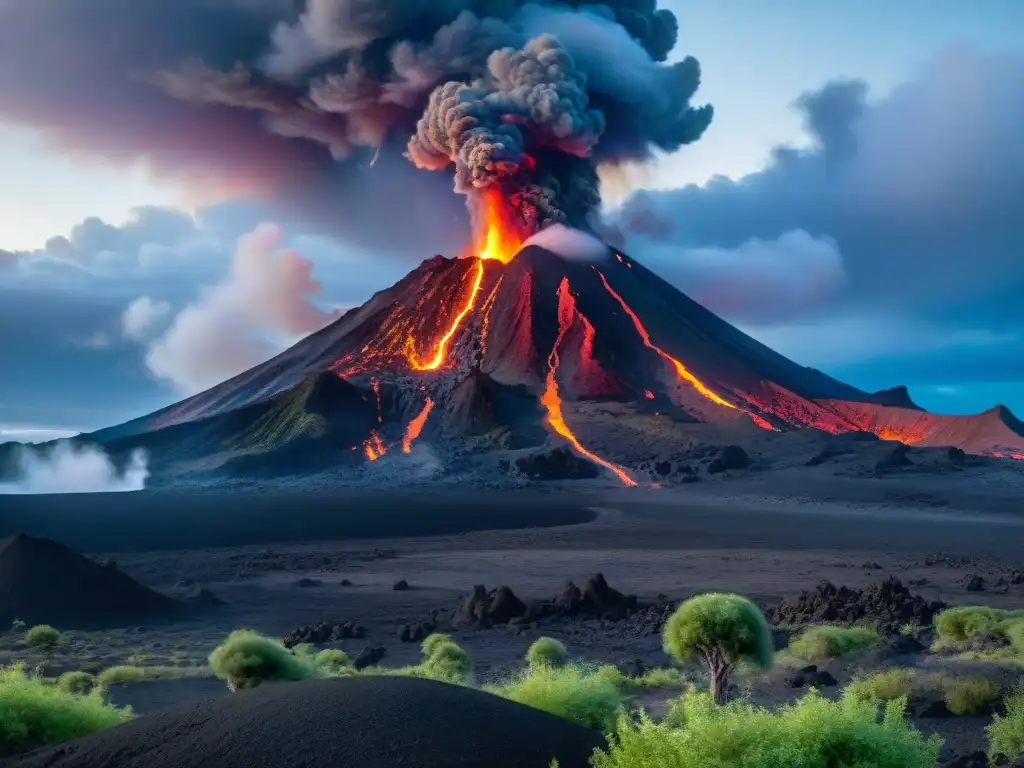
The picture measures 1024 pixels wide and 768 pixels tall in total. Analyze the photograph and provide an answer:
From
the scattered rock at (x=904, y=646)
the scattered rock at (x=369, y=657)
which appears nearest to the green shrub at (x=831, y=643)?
the scattered rock at (x=904, y=646)

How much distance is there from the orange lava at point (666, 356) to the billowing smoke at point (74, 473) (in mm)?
61168

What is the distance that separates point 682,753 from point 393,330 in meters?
122

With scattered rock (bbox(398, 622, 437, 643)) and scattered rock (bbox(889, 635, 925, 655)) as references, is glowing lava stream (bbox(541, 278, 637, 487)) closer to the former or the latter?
scattered rock (bbox(398, 622, 437, 643))

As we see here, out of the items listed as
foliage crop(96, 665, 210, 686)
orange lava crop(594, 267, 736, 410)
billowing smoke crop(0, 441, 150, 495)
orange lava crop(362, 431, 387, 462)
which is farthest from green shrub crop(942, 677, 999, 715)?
orange lava crop(594, 267, 736, 410)

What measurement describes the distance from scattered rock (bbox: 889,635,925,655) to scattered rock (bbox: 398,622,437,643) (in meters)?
11.0

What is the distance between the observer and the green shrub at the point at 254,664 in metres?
14.5

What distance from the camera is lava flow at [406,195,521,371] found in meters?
118

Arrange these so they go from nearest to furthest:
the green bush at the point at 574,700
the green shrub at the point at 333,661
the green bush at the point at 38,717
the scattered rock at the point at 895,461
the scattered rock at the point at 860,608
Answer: the green bush at the point at 38,717, the green bush at the point at 574,700, the green shrub at the point at 333,661, the scattered rock at the point at 860,608, the scattered rock at the point at 895,461

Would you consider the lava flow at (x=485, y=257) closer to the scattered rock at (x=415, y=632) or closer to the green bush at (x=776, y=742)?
the scattered rock at (x=415, y=632)

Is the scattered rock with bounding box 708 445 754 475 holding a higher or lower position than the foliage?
higher

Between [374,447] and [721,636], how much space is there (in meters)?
82.4

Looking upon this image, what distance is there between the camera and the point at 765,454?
82625 millimetres

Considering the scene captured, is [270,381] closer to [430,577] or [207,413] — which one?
[207,413]

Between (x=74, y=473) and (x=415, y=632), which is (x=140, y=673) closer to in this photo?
(x=415, y=632)
